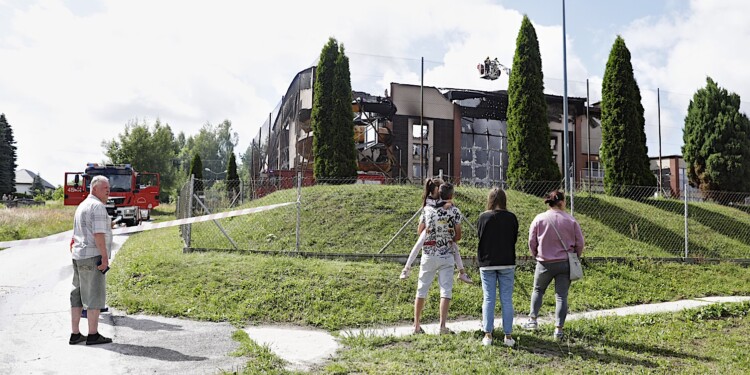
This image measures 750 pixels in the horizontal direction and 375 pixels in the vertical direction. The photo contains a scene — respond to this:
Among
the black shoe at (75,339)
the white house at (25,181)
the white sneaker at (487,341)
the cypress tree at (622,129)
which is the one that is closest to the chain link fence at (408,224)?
the cypress tree at (622,129)

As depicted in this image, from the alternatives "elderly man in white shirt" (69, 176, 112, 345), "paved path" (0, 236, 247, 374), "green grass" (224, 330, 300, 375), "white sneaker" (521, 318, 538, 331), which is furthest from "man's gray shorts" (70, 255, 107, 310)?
"white sneaker" (521, 318, 538, 331)

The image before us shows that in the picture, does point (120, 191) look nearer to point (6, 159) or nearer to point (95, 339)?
point (95, 339)

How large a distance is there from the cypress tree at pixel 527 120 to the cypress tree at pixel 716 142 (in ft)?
30.8

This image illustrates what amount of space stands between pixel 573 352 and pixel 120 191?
20.5 metres

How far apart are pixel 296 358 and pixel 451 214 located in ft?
7.41

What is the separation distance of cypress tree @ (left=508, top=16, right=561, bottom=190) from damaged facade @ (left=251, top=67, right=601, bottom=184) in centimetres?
908

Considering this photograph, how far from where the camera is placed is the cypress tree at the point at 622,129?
60.7 feet

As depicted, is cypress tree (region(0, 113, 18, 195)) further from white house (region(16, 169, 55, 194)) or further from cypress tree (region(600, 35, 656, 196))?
cypress tree (region(600, 35, 656, 196))

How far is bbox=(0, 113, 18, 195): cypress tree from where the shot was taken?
54.7m

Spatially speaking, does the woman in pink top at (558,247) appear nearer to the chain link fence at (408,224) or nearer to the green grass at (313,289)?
the green grass at (313,289)

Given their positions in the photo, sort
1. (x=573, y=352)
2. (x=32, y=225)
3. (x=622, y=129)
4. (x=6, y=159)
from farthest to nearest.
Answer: (x=6, y=159)
(x=32, y=225)
(x=622, y=129)
(x=573, y=352)

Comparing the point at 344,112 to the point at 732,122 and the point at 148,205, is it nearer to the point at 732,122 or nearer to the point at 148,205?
the point at 148,205

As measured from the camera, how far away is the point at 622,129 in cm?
1875

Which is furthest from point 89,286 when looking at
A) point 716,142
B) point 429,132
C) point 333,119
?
point 429,132
